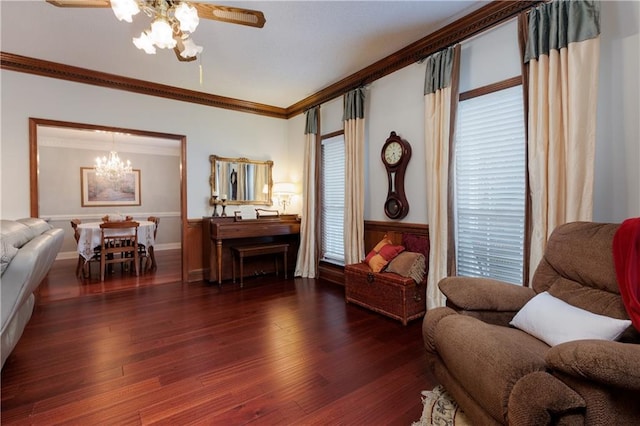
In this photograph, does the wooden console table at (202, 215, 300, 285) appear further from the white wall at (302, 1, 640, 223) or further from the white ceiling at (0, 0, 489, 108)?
the white ceiling at (0, 0, 489, 108)

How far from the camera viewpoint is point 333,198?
444 centimetres

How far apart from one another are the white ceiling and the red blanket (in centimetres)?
208

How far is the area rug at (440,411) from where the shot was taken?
156cm

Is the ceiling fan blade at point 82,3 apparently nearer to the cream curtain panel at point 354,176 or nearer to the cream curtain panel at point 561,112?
the cream curtain panel at point 354,176

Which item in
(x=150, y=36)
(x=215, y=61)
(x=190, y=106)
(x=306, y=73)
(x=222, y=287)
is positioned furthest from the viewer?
(x=190, y=106)

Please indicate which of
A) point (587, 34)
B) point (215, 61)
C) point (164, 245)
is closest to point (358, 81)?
point (215, 61)

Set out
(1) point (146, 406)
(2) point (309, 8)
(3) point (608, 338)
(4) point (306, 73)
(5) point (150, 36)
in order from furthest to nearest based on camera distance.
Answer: (4) point (306, 73)
(2) point (309, 8)
(5) point (150, 36)
(1) point (146, 406)
(3) point (608, 338)

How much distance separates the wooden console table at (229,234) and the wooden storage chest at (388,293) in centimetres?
168

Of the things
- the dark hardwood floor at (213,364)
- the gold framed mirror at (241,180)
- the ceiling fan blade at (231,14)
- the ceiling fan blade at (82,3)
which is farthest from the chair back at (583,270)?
the gold framed mirror at (241,180)

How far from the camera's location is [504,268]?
2561 mm

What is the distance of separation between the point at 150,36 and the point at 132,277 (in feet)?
12.9

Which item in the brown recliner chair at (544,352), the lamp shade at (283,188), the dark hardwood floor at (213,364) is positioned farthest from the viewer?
the lamp shade at (283,188)

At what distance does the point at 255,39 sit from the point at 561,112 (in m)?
2.66

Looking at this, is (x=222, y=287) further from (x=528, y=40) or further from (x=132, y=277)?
(x=528, y=40)
